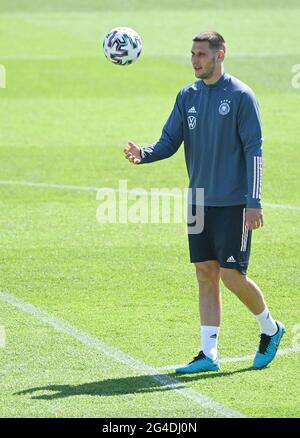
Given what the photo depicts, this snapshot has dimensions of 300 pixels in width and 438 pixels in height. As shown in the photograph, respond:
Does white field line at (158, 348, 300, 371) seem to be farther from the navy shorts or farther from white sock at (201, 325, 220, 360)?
the navy shorts

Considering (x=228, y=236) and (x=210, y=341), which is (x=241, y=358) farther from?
(x=228, y=236)

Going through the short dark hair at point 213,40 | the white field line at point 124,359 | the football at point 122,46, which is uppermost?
the short dark hair at point 213,40

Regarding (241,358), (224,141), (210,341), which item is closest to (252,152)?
(224,141)

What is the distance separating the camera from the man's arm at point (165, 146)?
9164 millimetres

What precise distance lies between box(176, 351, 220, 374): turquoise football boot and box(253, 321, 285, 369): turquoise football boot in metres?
0.31

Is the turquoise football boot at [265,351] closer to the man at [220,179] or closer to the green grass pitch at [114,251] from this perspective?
the man at [220,179]

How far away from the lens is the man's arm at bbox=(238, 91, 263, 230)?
344 inches

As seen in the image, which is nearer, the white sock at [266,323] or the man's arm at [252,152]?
the man's arm at [252,152]

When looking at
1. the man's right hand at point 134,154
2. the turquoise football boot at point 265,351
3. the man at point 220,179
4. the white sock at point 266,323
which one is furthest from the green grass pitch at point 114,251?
the man's right hand at point 134,154

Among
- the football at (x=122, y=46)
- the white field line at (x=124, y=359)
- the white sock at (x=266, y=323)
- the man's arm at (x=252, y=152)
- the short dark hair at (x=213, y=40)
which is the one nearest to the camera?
the white field line at (x=124, y=359)

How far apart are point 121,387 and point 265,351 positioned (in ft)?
4.00

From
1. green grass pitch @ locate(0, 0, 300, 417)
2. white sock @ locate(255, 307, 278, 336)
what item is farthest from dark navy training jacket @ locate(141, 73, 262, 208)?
green grass pitch @ locate(0, 0, 300, 417)

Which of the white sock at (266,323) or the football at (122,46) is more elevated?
the football at (122,46)

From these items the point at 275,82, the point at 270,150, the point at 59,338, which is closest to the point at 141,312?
the point at 59,338
